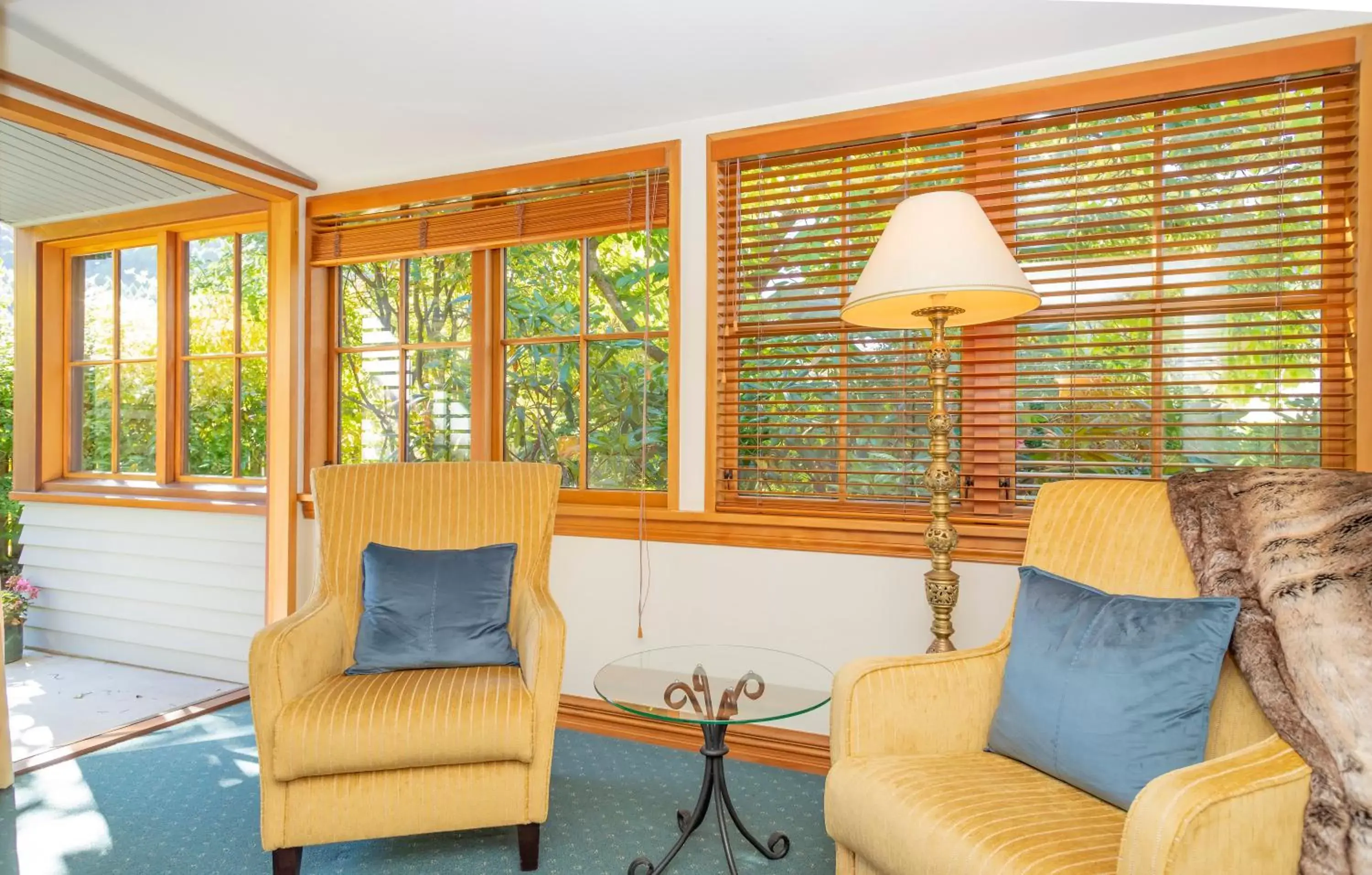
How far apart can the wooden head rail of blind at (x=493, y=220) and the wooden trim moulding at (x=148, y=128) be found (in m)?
0.22

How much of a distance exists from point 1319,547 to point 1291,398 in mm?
966

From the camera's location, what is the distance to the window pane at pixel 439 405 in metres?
3.55

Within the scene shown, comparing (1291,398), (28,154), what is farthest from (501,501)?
(28,154)

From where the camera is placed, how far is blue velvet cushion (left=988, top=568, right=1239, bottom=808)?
4.83 ft

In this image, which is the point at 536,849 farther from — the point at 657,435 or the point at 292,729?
the point at 657,435

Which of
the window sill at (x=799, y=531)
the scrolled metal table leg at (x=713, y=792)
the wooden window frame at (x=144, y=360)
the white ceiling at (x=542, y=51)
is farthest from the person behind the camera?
the wooden window frame at (x=144, y=360)

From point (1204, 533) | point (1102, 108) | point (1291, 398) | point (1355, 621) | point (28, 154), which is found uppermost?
point (28, 154)

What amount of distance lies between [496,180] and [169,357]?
204cm

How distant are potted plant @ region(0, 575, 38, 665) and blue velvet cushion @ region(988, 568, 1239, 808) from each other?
455 cm

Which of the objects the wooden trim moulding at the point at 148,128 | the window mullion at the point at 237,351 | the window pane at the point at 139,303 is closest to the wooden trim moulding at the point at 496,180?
the wooden trim moulding at the point at 148,128

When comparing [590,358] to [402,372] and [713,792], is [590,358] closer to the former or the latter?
[402,372]

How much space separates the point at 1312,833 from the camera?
128 centimetres

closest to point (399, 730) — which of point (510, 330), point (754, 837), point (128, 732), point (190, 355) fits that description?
point (754, 837)

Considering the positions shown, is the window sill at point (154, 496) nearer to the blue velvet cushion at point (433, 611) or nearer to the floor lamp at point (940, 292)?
the blue velvet cushion at point (433, 611)
